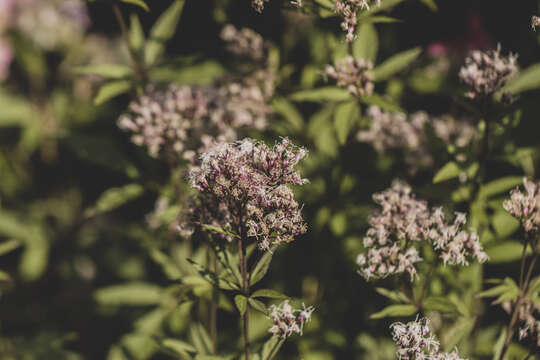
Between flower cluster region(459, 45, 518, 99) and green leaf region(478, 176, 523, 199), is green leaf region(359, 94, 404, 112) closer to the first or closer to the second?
flower cluster region(459, 45, 518, 99)

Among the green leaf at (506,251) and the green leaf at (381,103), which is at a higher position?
the green leaf at (381,103)

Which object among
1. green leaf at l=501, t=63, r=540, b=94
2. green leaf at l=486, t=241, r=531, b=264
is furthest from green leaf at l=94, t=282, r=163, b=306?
green leaf at l=501, t=63, r=540, b=94

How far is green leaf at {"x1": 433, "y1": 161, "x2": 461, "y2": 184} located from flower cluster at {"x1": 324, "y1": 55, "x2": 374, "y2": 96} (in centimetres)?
59

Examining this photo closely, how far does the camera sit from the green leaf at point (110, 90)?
9.50 ft

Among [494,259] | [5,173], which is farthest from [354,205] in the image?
[5,173]

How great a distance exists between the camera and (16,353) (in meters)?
3.43

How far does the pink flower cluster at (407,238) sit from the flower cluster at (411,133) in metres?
0.91

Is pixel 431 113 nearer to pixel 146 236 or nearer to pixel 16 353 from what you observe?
pixel 146 236

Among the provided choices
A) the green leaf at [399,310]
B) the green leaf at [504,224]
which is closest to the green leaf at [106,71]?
the green leaf at [399,310]

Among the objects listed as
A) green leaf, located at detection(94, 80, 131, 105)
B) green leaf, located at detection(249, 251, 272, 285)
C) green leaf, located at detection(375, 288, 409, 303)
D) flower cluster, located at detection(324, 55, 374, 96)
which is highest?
flower cluster, located at detection(324, 55, 374, 96)

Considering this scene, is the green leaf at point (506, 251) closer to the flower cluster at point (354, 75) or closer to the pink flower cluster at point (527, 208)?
the pink flower cluster at point (527, 208)

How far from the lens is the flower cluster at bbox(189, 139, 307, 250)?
200 centimetres

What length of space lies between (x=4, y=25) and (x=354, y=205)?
4.39 metres

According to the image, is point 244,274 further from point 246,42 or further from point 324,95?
point 246,42
